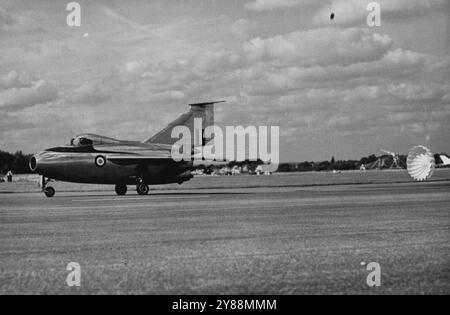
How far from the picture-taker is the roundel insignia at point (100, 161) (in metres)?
34.8

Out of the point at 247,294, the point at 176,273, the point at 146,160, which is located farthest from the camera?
the point at 146,160

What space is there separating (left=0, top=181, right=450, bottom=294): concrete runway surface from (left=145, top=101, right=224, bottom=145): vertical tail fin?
817 inches

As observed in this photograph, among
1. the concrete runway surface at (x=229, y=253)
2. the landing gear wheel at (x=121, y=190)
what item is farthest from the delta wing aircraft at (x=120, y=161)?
the concrete runway surface at (x=229, y=253)

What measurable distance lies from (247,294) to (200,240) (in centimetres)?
541

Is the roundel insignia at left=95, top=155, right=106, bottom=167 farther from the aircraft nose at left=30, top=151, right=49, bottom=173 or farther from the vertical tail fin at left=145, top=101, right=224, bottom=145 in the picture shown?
the vertical tail fin at left=145, top=101, right=224, bottom=145

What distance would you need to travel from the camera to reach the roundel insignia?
114 feet

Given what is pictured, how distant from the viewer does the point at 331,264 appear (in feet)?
29.4

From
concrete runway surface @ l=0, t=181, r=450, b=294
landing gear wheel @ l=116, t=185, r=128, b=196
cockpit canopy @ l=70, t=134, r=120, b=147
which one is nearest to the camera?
concrete runway surface @ l=0, t=181, r=450, b=294

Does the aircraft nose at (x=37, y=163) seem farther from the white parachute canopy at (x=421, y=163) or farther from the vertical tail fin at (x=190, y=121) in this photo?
the white parachute canopy at (x=421, y=163)

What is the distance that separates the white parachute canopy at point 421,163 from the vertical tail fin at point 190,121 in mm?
19764

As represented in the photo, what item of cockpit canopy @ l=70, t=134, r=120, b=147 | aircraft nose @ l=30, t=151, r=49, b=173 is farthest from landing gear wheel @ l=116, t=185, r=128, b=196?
aircraft nose @ l=30, t=151, r=49, b=173

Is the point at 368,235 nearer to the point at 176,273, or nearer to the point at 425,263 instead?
the point at 425,263
